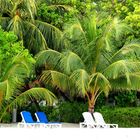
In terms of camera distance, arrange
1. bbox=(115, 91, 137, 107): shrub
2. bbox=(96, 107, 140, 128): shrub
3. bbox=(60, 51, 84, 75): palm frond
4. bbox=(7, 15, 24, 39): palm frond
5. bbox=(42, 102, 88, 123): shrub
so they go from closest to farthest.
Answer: bbox=(60, 51, 84, 75): palm frond < bbox=(96, 107, 140, 128): shrub < bbox=(7, 15, 24, 39): palm frond < bbox=(42, 102, 88, 123): shrub < bbox=(115, 91, 137, 107): shrub

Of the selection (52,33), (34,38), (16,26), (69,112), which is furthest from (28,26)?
(69,112)

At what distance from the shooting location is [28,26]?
22000 mm

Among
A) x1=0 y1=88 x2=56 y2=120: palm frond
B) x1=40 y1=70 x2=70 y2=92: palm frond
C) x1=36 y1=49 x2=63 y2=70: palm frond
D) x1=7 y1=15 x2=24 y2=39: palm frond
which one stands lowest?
x1=0 y1=88 x2=56 y2=120: palm frond

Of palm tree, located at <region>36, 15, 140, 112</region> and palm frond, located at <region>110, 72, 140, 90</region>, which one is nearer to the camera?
palm tree, located at <region>36, 15, 140, 112</region>

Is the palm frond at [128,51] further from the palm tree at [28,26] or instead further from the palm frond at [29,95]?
the palm frond at [29,95]

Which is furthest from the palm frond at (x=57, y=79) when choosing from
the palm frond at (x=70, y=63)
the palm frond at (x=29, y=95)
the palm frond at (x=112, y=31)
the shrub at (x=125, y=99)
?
the shrub at (x=125, y=99)

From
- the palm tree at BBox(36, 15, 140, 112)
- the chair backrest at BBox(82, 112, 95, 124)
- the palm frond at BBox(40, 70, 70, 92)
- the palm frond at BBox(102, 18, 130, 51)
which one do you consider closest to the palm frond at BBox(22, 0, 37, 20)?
the palm tree at BBox(36, 15, 140, 112)

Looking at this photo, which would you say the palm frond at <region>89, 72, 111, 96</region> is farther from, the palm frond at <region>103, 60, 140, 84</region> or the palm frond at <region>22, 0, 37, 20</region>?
the palm frond at <region>22, 0, 37, 20</region>

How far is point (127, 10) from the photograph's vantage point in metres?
Result: 23.3

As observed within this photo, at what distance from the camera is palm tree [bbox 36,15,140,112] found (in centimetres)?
1953

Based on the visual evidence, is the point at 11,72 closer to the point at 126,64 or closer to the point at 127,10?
the point at 126,64

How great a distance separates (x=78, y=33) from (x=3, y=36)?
12.8 feet

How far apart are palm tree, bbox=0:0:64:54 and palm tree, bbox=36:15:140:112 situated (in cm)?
127

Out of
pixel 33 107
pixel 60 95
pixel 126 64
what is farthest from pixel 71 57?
pixel 33 107
